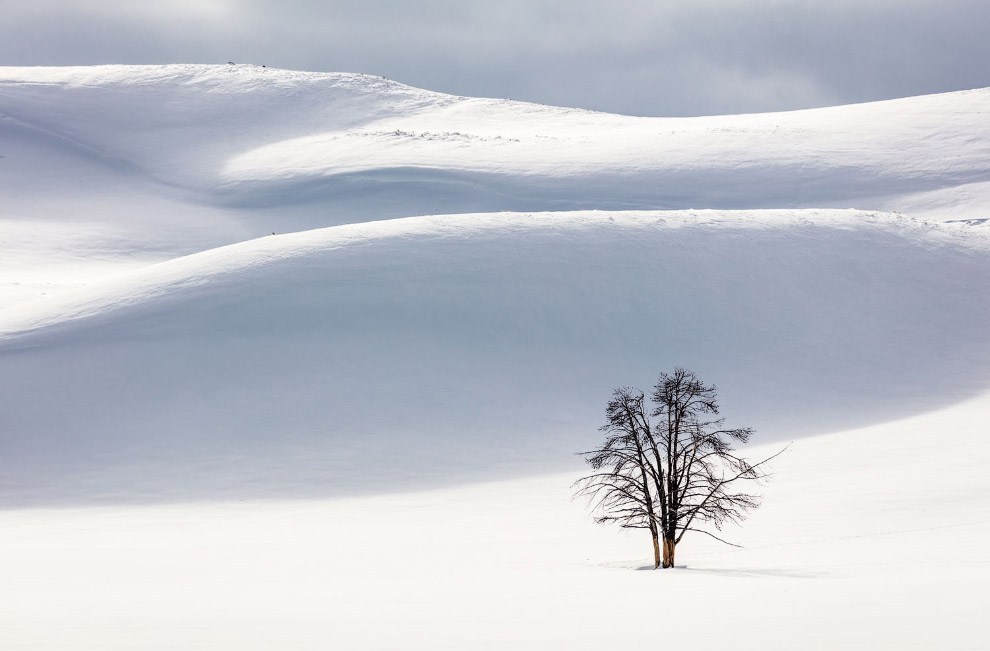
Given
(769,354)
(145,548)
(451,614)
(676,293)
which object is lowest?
(451,614)

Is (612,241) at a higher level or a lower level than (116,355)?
higher

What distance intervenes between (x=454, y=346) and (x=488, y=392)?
2.14 metres

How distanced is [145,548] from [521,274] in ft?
51.3

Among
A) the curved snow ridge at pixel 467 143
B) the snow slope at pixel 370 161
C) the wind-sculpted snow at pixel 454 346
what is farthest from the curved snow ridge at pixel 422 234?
the curved snow ridge at pixel 467 143

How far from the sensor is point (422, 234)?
30.4 m

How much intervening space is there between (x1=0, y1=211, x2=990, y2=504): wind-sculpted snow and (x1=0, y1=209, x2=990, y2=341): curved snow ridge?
4.4 inches

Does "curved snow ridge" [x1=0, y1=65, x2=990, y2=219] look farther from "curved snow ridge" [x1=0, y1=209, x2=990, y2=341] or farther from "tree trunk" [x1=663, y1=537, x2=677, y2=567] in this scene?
"tree trunk" [x1=663, y1=537, x2=677, y2=567]

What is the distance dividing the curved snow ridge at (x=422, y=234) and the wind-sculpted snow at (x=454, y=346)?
4.4 inches

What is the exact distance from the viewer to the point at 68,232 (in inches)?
1821

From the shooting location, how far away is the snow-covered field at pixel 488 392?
32.7 feet

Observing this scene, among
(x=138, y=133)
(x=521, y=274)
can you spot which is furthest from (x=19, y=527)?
(x=138, y=133)

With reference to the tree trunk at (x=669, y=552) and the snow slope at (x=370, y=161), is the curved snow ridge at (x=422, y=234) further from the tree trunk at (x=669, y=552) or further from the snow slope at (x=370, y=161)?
the tree trunk at (x=669, y=552)

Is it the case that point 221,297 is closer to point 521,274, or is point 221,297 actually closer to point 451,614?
point 521,274

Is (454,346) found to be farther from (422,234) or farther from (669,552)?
(669,552)
